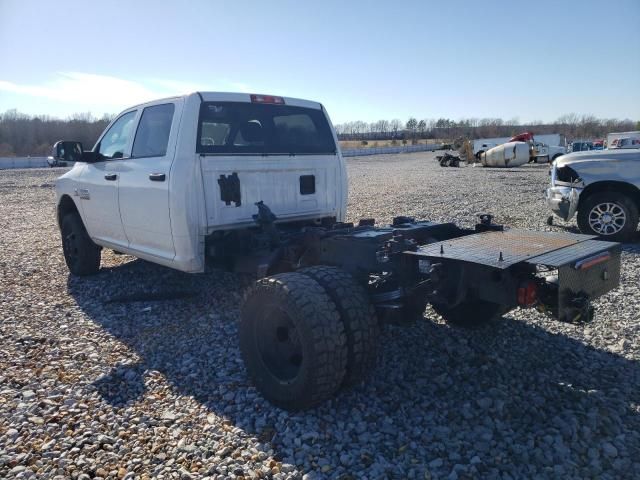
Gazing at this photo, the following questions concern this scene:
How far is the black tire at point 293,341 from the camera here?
299 centimetres

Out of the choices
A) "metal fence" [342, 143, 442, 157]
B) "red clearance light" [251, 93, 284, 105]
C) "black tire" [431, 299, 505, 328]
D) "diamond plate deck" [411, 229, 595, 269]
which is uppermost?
"metal fence" [342, 143, 442, 157]

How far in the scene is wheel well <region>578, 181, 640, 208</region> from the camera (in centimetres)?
787

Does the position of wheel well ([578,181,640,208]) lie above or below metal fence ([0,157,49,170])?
below

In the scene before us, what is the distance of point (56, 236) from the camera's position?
9.62 meters

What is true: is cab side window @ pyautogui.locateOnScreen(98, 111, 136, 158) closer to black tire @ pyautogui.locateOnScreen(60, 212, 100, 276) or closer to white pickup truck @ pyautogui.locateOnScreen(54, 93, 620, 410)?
white pickup truck @ pyautogui.locateOnScreen(54, 93, 620, 410)

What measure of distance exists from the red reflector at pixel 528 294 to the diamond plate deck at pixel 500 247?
6.6 inches

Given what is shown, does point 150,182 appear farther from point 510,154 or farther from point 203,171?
point 510,154

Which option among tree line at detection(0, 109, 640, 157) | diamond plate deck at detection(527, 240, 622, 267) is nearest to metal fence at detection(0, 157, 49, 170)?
tree line at detection(0, 109, 640, 157)

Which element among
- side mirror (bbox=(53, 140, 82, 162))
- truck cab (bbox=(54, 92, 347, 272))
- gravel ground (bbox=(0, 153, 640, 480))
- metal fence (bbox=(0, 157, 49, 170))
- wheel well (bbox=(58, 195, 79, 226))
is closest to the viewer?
gravel ground (bbox=(0, 153, 640, 480))

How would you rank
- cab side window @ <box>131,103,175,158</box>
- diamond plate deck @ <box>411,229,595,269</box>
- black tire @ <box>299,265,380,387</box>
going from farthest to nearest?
1. cab side window @ <box>131,103,175,158</box>
2. black tire @ <box>299,265,380,387</box>
3. diamond plate deck @ <box>411,229,595,269</box>

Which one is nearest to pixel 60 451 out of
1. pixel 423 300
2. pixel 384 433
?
pixel 384 433

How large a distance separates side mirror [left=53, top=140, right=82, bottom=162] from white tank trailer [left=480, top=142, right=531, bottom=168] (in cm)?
3112

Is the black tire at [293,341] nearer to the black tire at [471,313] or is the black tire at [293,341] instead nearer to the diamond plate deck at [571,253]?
the diamond plate deck at [571,253]

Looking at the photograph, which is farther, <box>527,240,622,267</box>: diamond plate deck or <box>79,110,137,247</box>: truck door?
<box>79,110,137,247</box>: truck door
